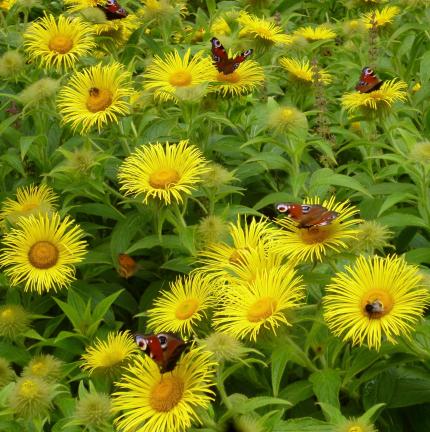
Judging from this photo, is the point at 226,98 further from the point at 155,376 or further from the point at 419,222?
the point at 155,376

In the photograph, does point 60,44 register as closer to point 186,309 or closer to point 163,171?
point 163,171

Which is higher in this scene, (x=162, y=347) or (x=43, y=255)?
(x=162, y=347)

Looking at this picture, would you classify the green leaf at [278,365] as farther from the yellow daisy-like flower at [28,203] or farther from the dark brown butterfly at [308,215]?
the yellow daisy-like flower at [28,203]

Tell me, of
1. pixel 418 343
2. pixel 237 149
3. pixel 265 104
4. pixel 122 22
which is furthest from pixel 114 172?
pixel 418 343

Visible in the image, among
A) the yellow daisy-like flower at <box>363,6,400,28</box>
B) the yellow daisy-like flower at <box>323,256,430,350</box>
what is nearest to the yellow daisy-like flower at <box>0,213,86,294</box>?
the yellow daisy-like flower at <box>323,256,430,350</box>

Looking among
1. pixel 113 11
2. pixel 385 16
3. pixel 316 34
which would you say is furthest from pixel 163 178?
pixel 385 16

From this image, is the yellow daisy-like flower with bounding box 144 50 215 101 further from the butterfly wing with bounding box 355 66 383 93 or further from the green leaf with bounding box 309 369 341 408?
the green leaf with bounding box 309 369 341 408

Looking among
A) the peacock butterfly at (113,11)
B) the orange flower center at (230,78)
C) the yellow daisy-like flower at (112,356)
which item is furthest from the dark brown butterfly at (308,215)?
the peacock butterfly at (113,11)
